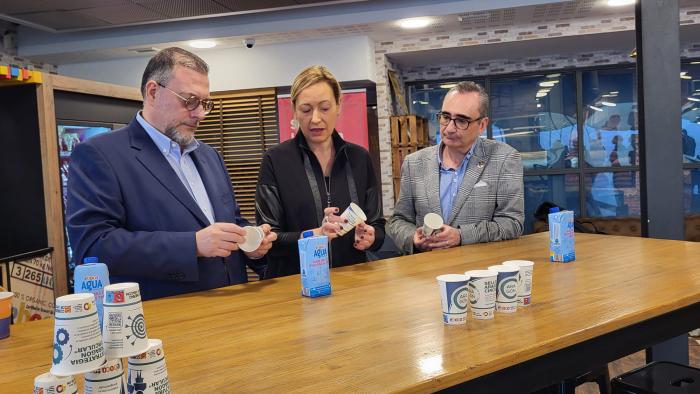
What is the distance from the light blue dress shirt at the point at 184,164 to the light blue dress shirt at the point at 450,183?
121cm

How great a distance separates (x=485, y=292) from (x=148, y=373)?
0.87 meters

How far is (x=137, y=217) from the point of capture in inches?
76.6

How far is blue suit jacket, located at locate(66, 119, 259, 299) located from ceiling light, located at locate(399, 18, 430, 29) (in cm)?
458

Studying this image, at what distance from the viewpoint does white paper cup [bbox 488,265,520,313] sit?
4.91 ft

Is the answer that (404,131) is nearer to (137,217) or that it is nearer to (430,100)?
(430,100)

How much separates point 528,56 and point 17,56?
6832mm

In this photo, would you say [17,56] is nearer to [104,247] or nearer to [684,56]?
[104,247]

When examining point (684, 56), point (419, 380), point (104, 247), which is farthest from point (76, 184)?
point (684, 56)

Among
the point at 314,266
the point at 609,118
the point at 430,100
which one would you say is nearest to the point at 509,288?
the point at 314,266

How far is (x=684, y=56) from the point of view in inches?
311

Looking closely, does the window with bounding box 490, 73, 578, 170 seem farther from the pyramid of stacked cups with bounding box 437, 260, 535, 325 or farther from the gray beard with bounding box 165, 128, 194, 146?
the pyramid of stacked cups with bounding box 437, 260, 535, 325

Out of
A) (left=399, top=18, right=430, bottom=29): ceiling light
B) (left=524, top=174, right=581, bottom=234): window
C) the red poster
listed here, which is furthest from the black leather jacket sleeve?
(left=524, top=174, right=581, bottom=234): window

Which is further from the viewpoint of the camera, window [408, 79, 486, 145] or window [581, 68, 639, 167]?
window [408, 79, 486, 145]

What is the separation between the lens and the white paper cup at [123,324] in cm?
95
